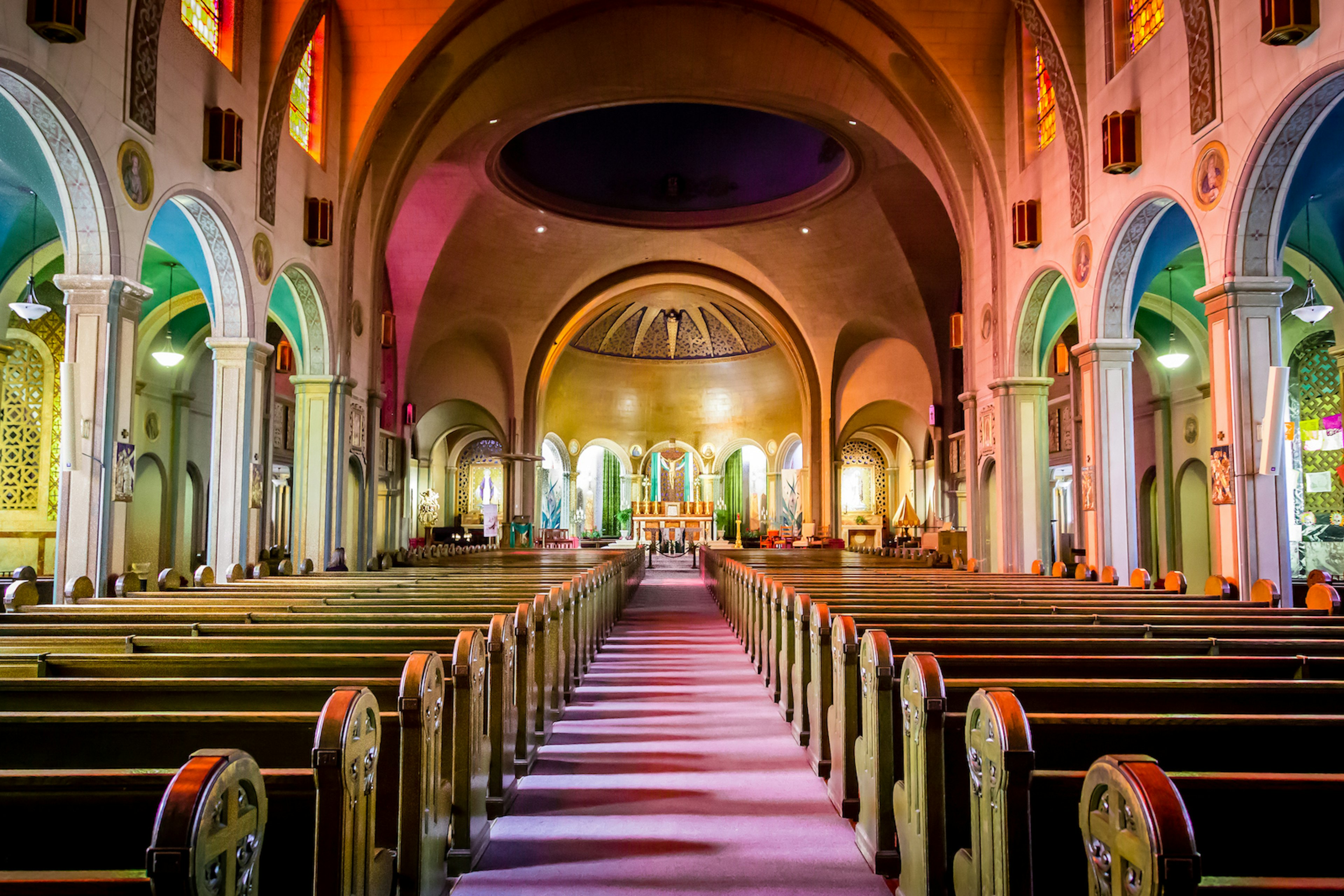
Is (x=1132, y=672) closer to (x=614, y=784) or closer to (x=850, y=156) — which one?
(x=614, y=784)

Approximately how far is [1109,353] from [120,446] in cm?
1037

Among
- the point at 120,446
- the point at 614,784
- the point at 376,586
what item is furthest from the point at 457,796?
the point at 120,446

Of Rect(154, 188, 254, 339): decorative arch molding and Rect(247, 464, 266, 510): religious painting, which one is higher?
Rect(154, 188, 254, 339): decorative arch molding

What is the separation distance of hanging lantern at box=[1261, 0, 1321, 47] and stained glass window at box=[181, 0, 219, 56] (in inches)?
376

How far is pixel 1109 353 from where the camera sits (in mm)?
10320

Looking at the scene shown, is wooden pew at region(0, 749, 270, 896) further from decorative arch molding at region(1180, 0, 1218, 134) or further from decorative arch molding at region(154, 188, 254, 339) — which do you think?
decorative arch molding at region(1180, 0, 1218, 134)

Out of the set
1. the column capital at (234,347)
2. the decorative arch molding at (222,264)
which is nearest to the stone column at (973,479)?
the column capital at (234,347)

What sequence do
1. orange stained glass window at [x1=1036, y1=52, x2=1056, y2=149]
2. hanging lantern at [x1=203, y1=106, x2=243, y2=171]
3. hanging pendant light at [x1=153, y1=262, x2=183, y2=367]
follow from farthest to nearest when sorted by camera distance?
hanging pendant light at [x1=153, y1=262, x2=183, y2=367] → orange stained glass window at [x1=1036, y1=52, x2=1056, y2=149] → hanging lantern at [x1=203, y1=106, x2=243, y2=171]

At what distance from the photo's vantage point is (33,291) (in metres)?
9.69

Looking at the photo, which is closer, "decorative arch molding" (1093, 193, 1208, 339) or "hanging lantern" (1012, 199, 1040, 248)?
"decorative arch molding" (1093, 193, 1208, 339)

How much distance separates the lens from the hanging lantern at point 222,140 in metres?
8.99

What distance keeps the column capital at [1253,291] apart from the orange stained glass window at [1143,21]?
9.97 ft

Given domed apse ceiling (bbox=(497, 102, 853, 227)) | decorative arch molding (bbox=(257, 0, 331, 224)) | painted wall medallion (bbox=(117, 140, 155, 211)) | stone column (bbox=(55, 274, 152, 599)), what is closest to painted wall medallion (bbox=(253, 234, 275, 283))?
decorative arch molding (bbox=(257, 0, 331, 224))

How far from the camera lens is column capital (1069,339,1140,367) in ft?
33.7
